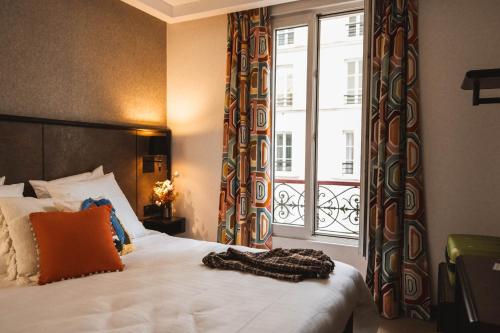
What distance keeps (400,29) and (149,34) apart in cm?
237

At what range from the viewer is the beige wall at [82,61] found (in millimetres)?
2441

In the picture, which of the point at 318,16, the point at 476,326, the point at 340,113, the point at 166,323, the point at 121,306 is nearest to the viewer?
the point at 476,326

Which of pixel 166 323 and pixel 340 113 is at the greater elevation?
pixel 340 113

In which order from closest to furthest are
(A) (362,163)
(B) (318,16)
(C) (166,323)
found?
(C) (166,323), (A) (362,163), (B) (318,16)

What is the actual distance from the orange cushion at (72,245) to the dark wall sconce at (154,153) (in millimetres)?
1544

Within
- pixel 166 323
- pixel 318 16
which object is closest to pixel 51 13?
pixel 318 16

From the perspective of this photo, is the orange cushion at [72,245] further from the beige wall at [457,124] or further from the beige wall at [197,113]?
the beige wall at [457,124]

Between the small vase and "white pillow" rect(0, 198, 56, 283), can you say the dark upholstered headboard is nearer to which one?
the small vase

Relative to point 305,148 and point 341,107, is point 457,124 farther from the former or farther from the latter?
point 341,107

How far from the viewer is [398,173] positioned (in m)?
2.70

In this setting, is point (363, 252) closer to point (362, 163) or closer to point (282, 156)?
point (362, 163)

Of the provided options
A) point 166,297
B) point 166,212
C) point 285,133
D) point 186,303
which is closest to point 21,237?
point 166,297

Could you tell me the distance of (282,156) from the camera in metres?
3.49

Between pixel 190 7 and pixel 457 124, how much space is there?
2.59m
